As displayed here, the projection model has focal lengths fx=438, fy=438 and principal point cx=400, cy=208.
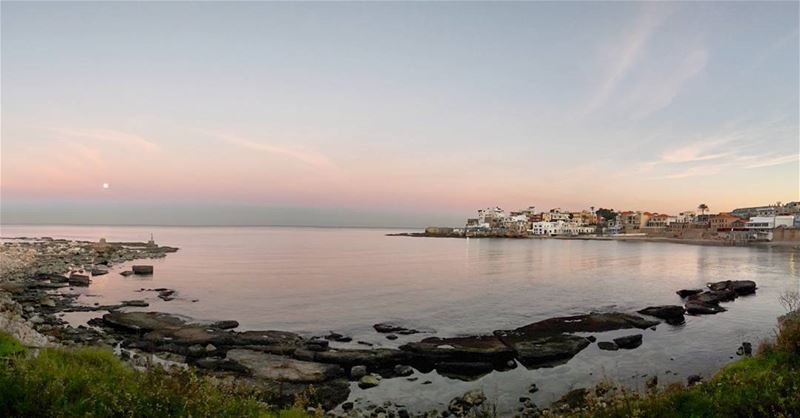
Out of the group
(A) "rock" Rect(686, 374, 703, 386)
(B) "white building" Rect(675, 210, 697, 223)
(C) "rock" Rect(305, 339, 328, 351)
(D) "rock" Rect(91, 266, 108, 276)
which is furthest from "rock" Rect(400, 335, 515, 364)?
(B) "white building" Rect(675, 210, 697, 223)

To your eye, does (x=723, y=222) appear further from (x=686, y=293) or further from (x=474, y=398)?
(x=474, y=398)

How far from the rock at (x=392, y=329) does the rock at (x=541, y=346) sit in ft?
17.0

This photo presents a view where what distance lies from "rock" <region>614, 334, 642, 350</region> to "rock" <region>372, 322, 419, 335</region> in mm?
11035

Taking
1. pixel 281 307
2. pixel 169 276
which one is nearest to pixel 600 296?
pixel 281 307

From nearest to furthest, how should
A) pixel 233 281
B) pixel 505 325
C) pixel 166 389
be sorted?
pixel 166 389 < pixel 505 325 < pixel 233 281

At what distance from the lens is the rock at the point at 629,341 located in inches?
915

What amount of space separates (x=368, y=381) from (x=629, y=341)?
49.3 ft

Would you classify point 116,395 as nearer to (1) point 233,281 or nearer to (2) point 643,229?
(1) point 233,281

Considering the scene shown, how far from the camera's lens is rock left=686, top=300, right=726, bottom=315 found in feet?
105

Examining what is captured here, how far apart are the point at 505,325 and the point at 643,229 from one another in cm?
19122

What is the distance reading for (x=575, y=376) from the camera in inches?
734

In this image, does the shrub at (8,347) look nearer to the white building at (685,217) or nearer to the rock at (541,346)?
the rock at (541,346)

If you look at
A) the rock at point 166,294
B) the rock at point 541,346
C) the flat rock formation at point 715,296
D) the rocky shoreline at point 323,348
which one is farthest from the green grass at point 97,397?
the flat rock formation at point 715,296

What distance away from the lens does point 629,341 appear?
23.7 m
